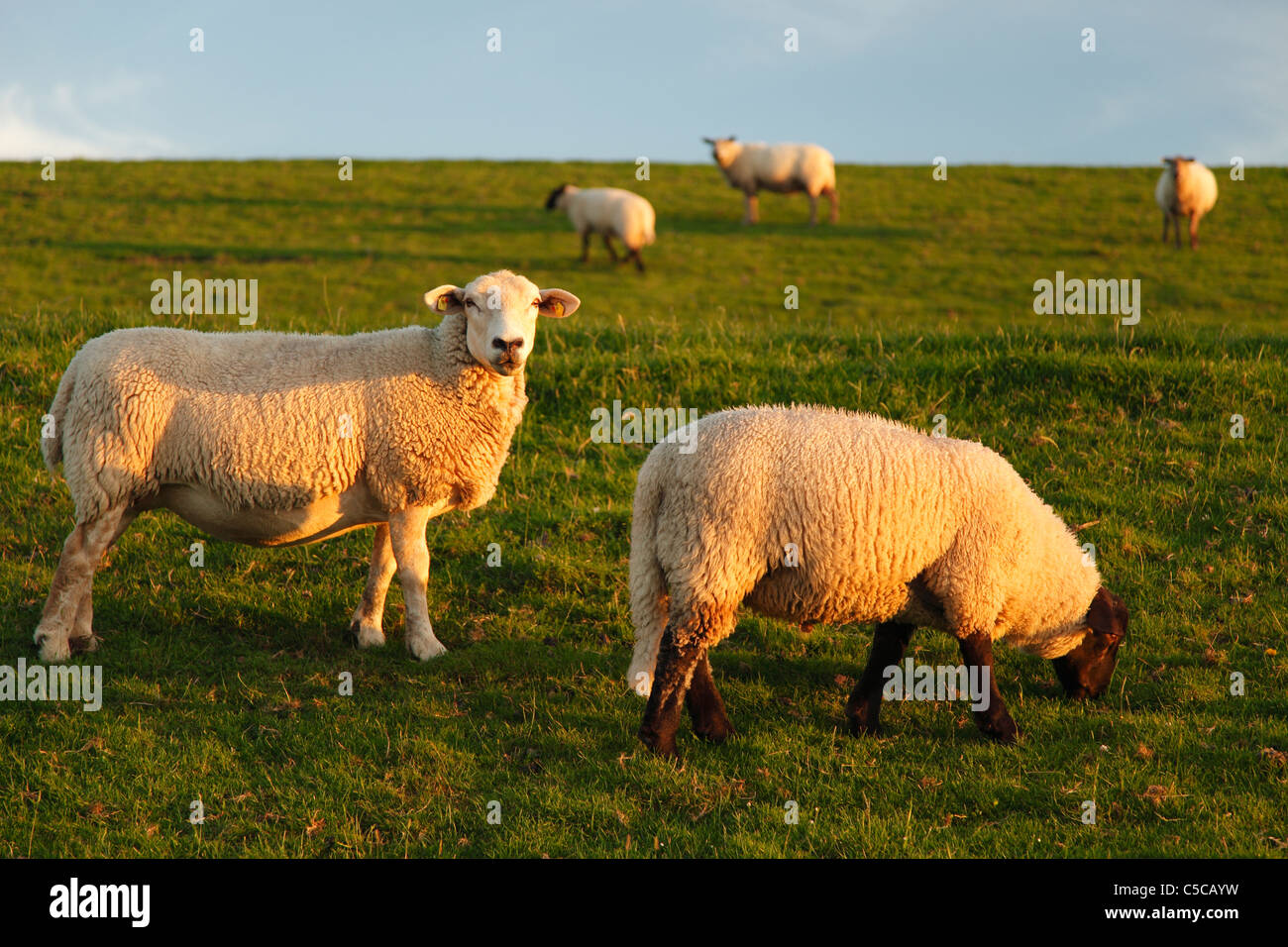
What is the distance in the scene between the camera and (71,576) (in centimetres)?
774

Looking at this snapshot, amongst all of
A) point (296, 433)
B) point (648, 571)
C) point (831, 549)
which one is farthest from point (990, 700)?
point (296, 433)

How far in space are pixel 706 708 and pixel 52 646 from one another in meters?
4.39

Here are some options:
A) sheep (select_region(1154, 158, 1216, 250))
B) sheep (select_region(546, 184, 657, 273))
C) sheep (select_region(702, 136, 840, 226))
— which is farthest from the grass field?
sheep (select_region(702, 136, 840, 226))

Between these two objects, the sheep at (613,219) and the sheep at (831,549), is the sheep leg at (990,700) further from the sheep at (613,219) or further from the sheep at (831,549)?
the sheep at (613,219)

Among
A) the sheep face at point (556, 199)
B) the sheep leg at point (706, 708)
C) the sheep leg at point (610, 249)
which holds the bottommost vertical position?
the sheep leg at point (706, 708)

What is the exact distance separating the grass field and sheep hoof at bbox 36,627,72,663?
16cm

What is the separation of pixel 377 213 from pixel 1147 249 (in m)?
18.8

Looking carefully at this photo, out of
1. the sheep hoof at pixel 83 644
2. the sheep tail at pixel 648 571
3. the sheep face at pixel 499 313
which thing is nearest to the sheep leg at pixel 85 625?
the sheep hoof at pixel 83 644

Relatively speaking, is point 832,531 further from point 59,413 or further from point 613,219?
point 613,219

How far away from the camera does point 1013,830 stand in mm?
5992

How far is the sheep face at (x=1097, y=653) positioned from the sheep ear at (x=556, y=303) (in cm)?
396

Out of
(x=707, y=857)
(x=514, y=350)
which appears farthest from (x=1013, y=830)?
(x=514, y=350)

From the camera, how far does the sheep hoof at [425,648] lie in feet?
26.2

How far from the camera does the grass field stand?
20.0ft
